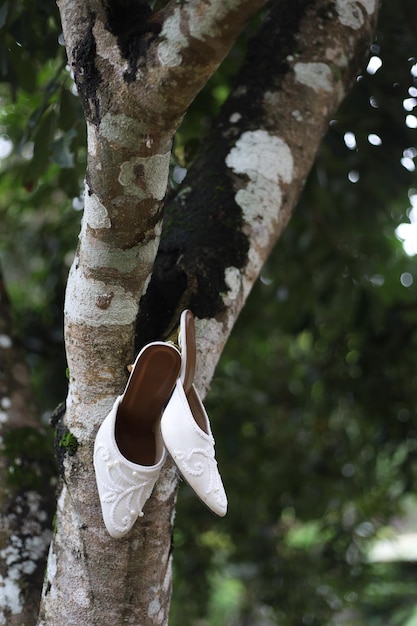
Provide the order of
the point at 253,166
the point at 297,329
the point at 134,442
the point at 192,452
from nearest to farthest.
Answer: the point at 192,452 → the point at 134,442 → the point at 253,166 → the point at 297,329

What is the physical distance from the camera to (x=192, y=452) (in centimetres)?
97

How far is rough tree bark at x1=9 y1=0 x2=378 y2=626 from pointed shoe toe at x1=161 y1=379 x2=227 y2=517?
156 millimetres

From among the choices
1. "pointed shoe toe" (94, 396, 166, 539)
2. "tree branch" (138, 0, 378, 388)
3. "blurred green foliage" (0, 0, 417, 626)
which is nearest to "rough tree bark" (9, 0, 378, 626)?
"tree branch" (138, 0, 378, 388)

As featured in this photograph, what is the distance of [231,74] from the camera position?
213cm

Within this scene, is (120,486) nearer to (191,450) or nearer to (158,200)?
(191,450)

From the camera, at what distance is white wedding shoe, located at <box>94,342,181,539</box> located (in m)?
0.98

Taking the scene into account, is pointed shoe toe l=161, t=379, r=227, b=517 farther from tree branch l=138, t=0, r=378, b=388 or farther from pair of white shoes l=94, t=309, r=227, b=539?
tree branch l=138, t=0, r=378, b=388

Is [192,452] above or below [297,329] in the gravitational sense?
above

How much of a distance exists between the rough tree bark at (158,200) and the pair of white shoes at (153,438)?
0.22 ft

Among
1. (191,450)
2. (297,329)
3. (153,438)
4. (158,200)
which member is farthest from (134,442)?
(297,329)

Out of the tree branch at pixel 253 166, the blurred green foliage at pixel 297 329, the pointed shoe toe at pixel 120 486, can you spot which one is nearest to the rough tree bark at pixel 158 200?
the tree branch at pixel 253 166

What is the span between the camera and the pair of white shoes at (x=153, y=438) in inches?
38.4

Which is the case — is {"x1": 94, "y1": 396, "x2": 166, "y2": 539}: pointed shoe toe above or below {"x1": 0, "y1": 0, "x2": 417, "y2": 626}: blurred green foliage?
above

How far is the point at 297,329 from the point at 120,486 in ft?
6.49
